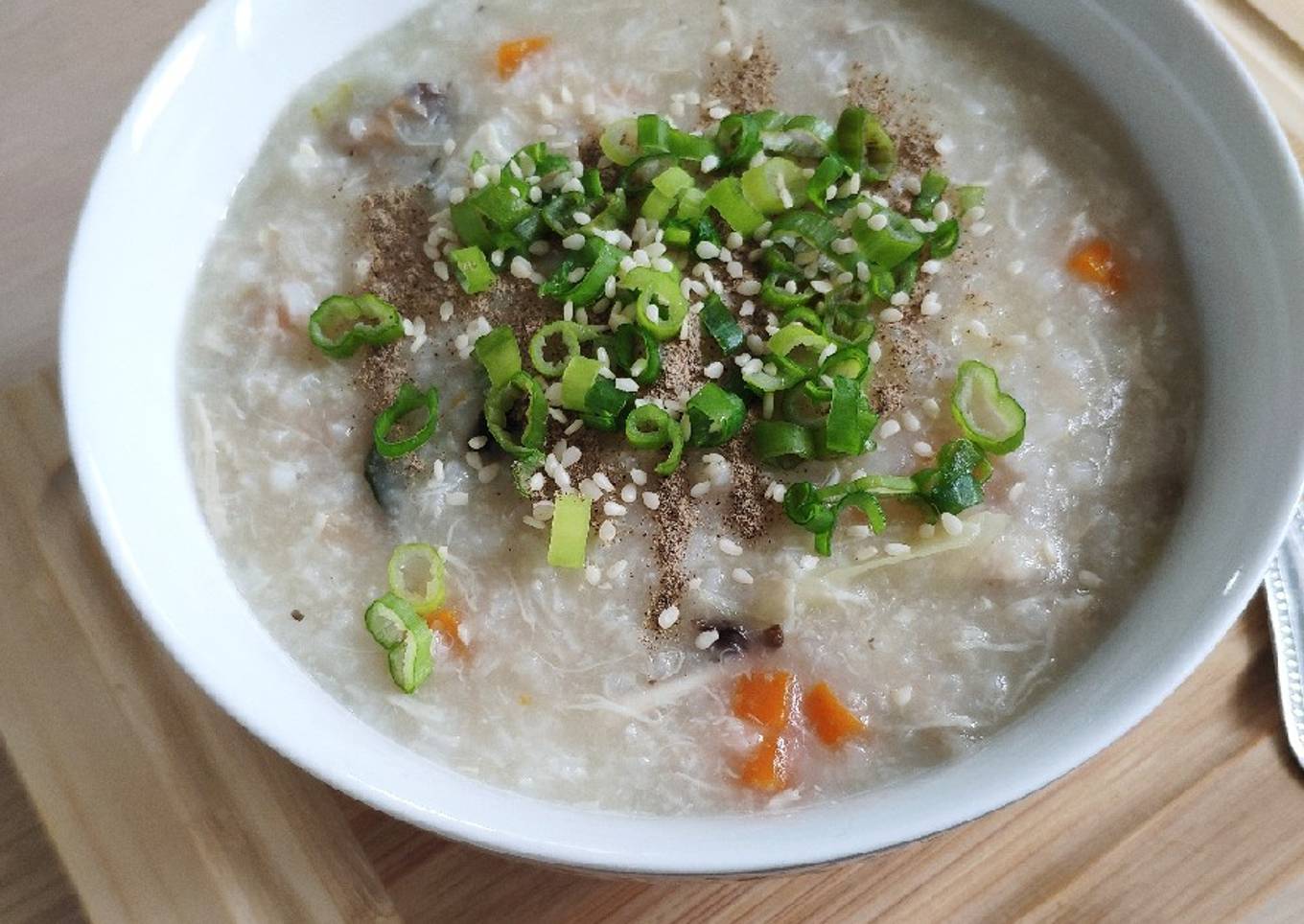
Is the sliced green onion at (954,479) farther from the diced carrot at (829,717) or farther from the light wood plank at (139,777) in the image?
the light wood plank at (139,777)

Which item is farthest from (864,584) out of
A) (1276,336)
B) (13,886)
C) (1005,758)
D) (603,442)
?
(13,886)

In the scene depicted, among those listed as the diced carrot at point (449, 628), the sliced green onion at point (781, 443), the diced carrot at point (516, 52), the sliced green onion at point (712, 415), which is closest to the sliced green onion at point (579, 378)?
the sliced green onion at point (712, 415)

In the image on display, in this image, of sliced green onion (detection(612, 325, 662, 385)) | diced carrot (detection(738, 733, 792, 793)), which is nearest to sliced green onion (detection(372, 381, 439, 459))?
sliced green onion (detection(612, 325, 662, 385))

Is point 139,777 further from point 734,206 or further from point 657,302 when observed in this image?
point 734,206

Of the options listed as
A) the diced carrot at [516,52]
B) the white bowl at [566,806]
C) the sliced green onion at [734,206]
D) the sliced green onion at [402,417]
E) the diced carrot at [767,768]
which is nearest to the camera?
the white bowl at [566,806]

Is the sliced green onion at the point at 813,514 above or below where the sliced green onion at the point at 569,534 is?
above

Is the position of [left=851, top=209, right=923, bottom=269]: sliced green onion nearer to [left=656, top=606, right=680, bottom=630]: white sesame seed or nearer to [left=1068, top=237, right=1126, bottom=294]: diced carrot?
[left=1068, top=237, right=1126, bottom=294]: diced carrot

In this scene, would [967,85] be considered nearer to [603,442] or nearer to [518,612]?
[603,442]
